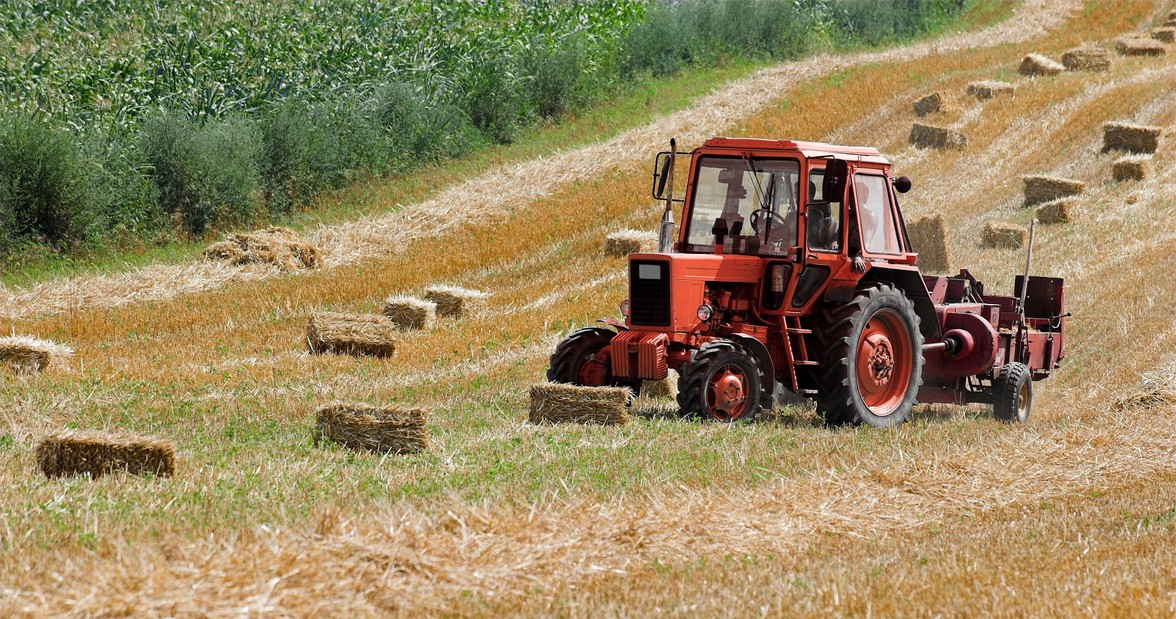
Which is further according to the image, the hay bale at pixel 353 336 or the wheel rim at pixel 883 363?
the hay bale at pixel 353 336

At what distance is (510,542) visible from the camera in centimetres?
628

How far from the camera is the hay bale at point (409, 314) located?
1633 cm

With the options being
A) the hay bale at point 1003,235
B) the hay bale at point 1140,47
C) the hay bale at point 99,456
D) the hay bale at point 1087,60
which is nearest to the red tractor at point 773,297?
the hay bale at point 99,456

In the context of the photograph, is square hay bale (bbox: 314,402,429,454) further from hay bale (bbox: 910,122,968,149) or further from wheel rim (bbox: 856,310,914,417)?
hay bale (bbox: 910,122,968,149)

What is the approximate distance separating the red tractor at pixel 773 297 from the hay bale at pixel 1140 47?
2031 cm

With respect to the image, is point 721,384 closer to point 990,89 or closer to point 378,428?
point 378,428

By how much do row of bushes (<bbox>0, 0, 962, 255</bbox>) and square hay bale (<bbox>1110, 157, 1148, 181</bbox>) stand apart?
13390 mm

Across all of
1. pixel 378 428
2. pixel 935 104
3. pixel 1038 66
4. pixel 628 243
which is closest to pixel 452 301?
pixel 628 243

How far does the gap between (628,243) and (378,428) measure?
11887 millimetres

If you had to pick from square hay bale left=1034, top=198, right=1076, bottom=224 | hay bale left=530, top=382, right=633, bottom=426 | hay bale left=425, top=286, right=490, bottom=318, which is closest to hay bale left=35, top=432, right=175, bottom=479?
hay bale left=530, top=382, right=633, bottom=426

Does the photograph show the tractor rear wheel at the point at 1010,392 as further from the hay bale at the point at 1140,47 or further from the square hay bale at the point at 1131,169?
the hay bale at the point at 1140,47

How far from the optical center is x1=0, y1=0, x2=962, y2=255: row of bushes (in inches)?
862

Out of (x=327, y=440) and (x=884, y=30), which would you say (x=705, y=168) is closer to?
(x=327, y=440)

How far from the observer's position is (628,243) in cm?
2062
